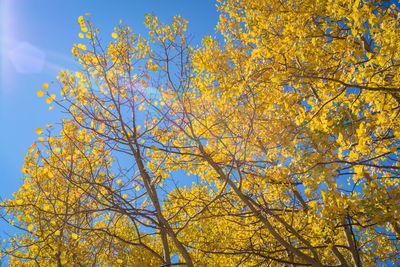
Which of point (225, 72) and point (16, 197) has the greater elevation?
point (225, 72)

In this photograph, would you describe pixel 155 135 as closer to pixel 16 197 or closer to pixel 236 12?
pixel 236 12

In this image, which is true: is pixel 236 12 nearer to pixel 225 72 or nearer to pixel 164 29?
pixel 225 72

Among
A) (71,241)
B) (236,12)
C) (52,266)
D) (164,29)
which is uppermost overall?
(236,12)

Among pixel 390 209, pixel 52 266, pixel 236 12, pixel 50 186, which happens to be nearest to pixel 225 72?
pixel 236 12

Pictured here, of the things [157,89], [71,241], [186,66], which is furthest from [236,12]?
[71,241]

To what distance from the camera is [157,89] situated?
329 centimetres

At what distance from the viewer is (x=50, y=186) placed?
675 centimetres

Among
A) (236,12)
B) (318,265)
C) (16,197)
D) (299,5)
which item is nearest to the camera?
(318,265)

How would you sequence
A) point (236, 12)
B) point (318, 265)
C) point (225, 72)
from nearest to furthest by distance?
1. point (318, 265)
2. point (225, 72)
3. point (236, 12)

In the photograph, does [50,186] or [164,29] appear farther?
[50,186]

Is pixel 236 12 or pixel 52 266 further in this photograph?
pixel 52 266

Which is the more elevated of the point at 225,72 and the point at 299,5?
the point at 299,5

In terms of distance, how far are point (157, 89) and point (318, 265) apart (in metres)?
3.06

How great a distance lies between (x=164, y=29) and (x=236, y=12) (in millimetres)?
2673
